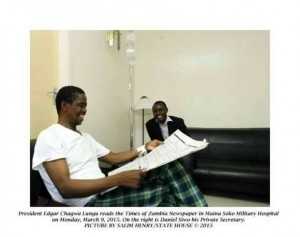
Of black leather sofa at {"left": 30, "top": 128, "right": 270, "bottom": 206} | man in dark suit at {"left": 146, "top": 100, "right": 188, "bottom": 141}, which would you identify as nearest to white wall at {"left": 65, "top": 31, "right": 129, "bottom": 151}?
man in dark suit at {"left": 146, "top": 100, "right": 188, "bottom": 141}

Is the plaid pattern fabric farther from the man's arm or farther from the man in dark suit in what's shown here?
the man in dark suit

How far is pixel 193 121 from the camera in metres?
1.70

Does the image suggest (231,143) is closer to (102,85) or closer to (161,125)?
(161,125)

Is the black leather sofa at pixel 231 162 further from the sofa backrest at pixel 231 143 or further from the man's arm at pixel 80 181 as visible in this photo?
the man's arm at pixel 80 181

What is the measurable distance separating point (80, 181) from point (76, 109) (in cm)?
21

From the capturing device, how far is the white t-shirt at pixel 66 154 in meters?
0.68

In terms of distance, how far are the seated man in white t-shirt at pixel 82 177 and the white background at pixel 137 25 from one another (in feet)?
0.25

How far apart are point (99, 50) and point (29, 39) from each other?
12.3 inches

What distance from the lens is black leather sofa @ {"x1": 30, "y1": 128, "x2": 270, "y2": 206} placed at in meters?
1.21

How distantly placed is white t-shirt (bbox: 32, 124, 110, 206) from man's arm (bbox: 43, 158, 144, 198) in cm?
2

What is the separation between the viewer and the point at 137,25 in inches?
28.8

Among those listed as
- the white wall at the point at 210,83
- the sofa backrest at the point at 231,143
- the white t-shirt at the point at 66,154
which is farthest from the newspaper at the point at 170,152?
the sofa backrest at the point at 231,143
